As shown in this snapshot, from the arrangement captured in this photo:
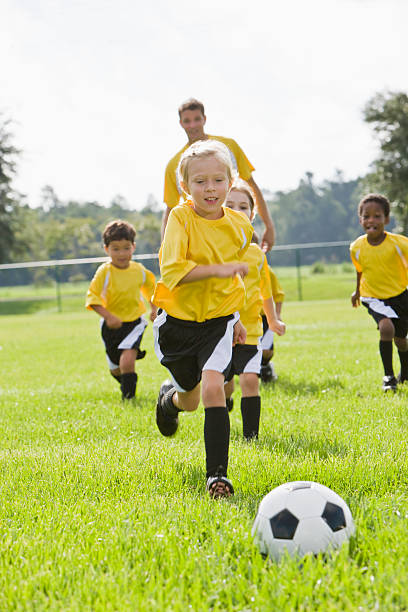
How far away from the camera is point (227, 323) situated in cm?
355

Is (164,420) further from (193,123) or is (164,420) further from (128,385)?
(193,123)

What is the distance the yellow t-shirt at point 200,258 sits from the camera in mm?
3434

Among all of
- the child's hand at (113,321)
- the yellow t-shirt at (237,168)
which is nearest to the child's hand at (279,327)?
the yellow t-shirt at (237,168)

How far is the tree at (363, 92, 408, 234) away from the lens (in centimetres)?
4778

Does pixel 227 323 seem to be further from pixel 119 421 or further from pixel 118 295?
pixel 118 295

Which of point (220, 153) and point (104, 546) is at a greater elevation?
point (220, 153)

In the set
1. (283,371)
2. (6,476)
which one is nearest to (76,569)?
(6,476)

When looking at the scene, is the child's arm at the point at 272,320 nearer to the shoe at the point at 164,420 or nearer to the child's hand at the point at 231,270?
the shoe at the point at 164,420

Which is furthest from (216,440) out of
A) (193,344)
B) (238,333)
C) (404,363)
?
(404,363)

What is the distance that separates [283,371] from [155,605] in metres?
5.88

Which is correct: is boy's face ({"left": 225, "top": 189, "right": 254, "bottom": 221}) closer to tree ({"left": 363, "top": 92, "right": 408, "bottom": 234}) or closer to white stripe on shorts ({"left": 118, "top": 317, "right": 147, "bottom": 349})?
white stripe on shorts ({"left": 118, "top": 317, "right": 147, "bottom": 349})

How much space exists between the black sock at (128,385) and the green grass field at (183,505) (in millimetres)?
257

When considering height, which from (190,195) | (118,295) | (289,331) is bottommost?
(289,331)

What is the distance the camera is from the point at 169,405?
4.23 m
